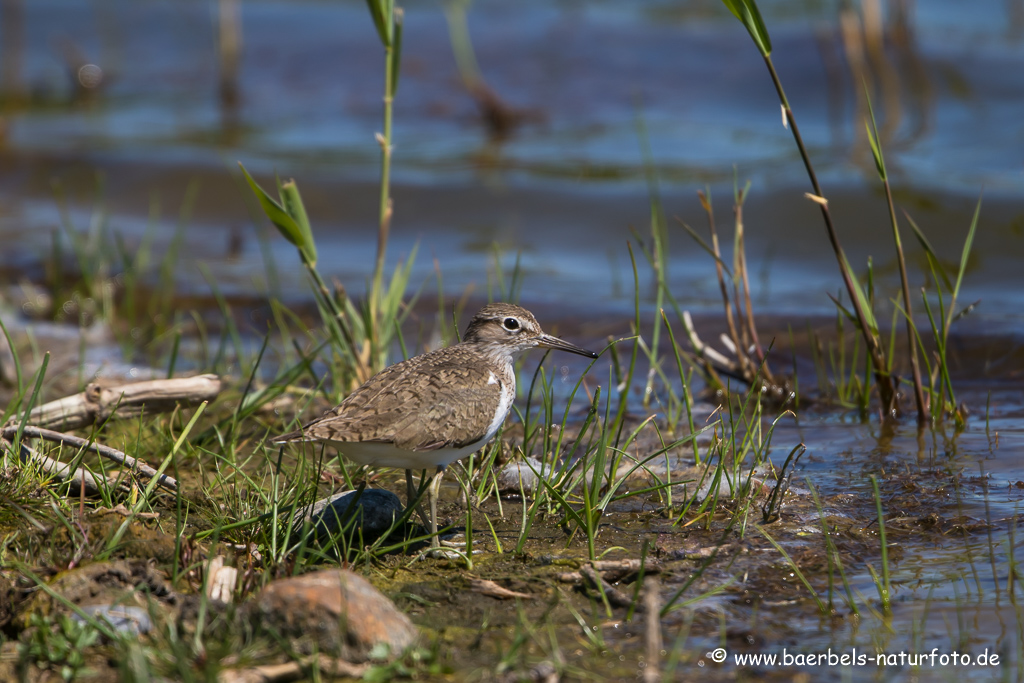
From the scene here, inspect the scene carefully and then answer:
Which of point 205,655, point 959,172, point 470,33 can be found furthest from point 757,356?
point 470,33

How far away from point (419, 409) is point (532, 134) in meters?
11.5

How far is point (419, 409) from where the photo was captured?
4.25 meters

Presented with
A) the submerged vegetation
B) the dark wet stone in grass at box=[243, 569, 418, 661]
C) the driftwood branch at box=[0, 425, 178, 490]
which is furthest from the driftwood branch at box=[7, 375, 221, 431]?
the dark wet stone in grass at box=[243, 569, 418, 661]

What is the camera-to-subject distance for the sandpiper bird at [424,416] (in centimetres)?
412

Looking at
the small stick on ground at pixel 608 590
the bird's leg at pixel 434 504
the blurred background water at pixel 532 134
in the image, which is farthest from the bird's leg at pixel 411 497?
the blurred background water at pixel 532 134

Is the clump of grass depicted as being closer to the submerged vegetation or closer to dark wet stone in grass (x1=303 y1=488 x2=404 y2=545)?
the submerged vegetation

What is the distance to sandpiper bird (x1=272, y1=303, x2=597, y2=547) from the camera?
4.12 m

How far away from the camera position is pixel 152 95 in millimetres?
18922

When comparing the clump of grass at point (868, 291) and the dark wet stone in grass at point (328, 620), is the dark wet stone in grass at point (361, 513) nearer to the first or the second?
the dark wet stone in grass at point (328, 620)

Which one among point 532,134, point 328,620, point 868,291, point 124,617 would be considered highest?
point 532,134

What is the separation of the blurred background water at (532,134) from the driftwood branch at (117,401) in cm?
237

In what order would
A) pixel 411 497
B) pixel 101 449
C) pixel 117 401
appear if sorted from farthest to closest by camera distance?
pixel 117 401 → pixel 411 497 → pixel 101 449

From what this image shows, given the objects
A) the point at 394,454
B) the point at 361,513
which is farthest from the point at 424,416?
the point at 361,513

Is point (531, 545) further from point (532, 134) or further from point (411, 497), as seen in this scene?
point (532, 134)
